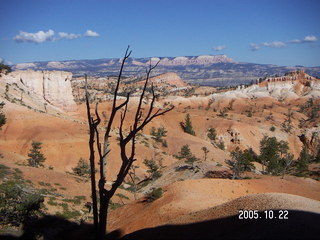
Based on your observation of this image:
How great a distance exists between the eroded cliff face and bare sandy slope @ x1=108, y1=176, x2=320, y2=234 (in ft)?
182

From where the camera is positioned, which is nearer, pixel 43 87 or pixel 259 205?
pixel 259 205

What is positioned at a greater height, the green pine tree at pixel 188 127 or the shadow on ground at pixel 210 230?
the shadow on ground at pixel 210 230

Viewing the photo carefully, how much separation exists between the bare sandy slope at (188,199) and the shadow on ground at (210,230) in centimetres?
197

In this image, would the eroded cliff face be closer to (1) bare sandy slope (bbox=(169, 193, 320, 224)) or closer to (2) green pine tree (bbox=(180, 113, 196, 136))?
(2) green pine tree (bbox=(180, 113, 196, 136))

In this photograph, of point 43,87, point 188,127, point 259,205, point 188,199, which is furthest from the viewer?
point 188,127

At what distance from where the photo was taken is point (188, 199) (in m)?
17.9

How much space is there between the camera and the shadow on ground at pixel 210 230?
835cm

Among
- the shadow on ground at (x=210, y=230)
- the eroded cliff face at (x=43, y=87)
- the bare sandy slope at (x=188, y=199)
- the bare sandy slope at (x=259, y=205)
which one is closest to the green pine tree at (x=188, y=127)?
the eroded cliff face at (x=43, y=87)

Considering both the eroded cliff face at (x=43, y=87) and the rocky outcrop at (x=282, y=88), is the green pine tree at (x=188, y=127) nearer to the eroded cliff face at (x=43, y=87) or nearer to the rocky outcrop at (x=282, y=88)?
the eroded cliff face at (x=43, y=87)

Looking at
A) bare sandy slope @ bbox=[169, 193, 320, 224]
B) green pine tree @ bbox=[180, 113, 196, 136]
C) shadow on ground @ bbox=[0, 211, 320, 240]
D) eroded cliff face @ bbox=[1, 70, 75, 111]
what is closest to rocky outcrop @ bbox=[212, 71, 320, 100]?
green pine tree @ bbox=[180, 113, 196, 136]

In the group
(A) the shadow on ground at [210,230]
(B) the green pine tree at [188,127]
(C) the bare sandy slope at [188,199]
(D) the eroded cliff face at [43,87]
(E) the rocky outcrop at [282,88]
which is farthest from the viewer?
(E) the rocky outcrop at [282,88]

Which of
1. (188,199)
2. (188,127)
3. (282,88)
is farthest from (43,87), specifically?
(282,88)

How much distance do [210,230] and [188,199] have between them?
6.86m

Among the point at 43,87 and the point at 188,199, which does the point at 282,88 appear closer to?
the point at 43,87
